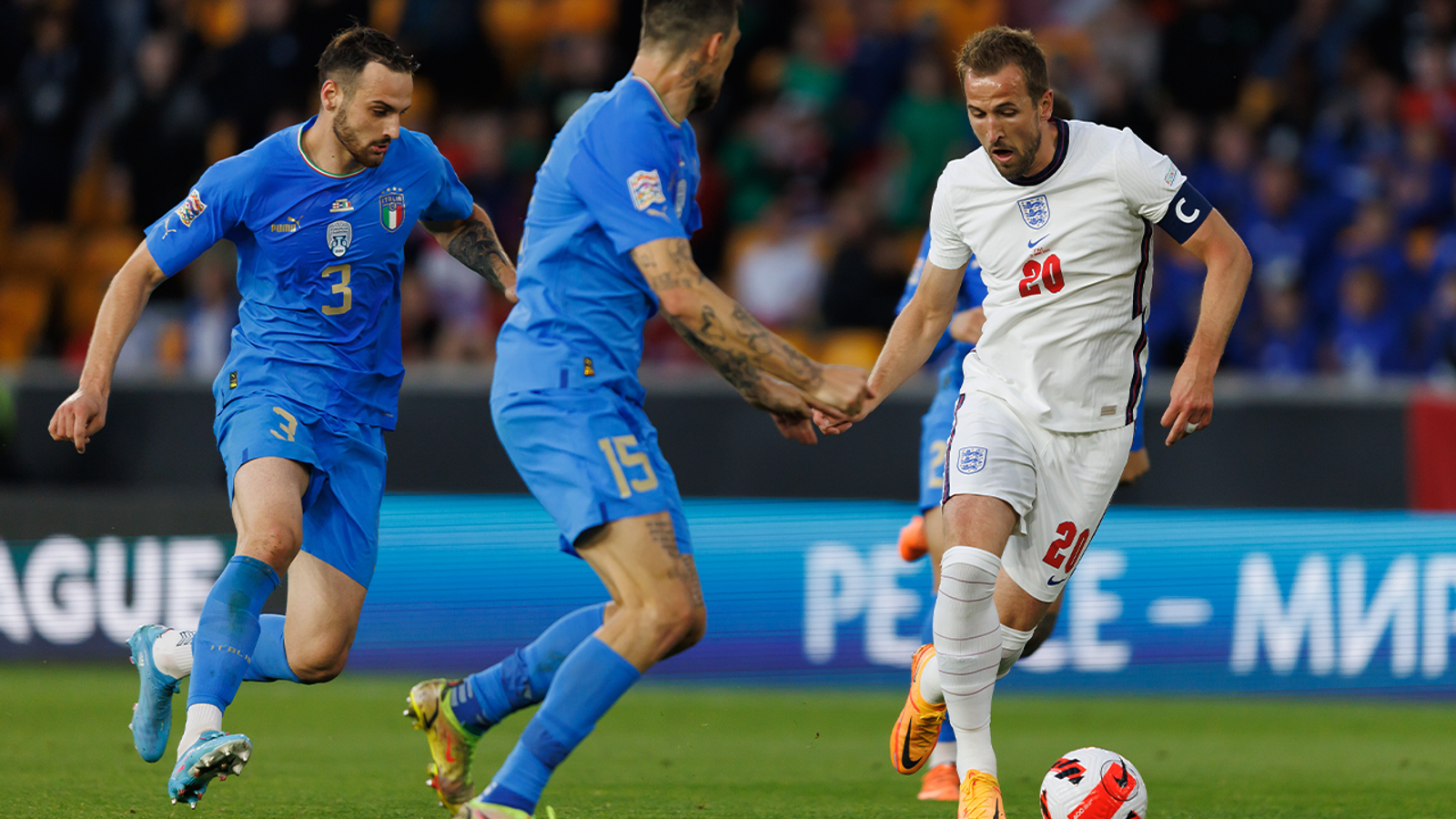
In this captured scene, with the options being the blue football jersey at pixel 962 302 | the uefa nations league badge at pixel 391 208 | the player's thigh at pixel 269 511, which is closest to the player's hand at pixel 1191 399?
the blue football jersey at pixel 962 302

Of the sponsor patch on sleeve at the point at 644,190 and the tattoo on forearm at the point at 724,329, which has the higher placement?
the sponsor patch on sleeve at the point at 644,190

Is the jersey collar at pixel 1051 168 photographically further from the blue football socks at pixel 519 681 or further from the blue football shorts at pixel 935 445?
the blue football socks at pixel 519 681

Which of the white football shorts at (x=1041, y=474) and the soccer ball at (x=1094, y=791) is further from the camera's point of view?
the white football shorts at (x=1041, y=474)

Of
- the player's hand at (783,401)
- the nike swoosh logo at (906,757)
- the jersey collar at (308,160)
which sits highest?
the jersey collar at (308,160)

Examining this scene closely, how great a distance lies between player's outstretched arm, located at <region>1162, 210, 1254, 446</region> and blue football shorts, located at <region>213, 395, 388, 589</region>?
2.86 metres

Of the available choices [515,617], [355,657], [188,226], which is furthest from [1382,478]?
[188,226]

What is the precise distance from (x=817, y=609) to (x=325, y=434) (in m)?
4.65

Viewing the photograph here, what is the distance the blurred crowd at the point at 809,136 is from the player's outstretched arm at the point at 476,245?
5.51 m

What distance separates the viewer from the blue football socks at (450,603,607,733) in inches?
215

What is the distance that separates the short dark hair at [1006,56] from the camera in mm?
5527

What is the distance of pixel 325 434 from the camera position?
238 inches

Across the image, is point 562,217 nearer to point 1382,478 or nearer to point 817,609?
point 817,609

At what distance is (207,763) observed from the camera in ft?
16.6

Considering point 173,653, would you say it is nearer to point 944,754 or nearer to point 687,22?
point 687,22
